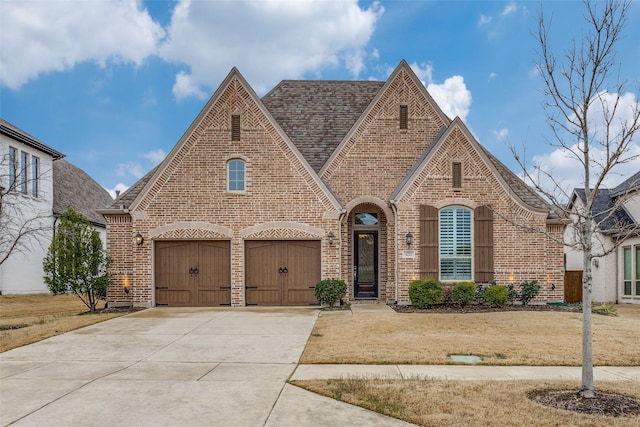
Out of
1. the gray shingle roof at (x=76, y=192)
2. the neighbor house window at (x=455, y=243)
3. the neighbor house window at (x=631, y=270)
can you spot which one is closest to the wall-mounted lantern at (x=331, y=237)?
the neighbor house window at (x=455, y=243)

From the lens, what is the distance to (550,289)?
56.7 feet

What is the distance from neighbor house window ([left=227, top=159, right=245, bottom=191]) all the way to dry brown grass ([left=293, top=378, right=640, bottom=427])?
10.7 meters

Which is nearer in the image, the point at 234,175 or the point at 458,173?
the point at 458,173

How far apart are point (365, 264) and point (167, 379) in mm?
12065

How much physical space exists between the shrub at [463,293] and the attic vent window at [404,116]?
20.1 feet

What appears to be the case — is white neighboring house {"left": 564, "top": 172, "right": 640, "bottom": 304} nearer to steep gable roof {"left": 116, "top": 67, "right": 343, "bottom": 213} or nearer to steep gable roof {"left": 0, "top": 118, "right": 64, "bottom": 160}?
steep gable roof {"left": 116, "top": 67, "right": 343, "bottom": 213}

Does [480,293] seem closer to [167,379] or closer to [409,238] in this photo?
[409,238]

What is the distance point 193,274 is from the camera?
1727 centimetres

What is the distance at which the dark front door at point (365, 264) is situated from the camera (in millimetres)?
19141

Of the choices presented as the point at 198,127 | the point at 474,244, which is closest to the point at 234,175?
the point at 198,127

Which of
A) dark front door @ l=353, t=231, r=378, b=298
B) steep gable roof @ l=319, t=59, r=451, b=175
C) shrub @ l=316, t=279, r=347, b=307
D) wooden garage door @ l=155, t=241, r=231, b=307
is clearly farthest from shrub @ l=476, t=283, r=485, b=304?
wooden garage door @ l=155, t=241, r=231, b=307

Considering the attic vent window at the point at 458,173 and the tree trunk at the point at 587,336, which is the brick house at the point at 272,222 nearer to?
the attic vent window at the point at 458,173

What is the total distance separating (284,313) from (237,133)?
6186mm

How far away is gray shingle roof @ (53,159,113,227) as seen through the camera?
97.9ft
